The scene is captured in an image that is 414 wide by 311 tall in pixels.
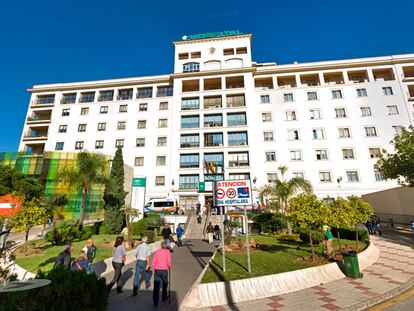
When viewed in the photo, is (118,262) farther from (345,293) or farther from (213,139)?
(213,139)

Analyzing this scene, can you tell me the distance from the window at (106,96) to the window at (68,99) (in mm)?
5395

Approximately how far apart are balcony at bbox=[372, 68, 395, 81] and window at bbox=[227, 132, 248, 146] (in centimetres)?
2435

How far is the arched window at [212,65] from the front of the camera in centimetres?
4191

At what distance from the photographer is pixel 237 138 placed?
37.0 metres

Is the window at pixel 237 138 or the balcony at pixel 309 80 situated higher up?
the balcony at pixel 309 80

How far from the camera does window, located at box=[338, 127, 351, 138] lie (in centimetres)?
3547

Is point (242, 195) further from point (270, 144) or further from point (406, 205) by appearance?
point (270, 144)

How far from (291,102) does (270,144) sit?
8.25 meters

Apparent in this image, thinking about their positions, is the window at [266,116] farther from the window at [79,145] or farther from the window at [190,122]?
the window at [79,145]

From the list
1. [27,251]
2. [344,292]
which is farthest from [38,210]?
[344,292]

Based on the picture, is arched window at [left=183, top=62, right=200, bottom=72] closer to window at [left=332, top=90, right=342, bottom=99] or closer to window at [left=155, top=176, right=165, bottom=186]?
window at [left=155, top=176, right=165, bottom=186]

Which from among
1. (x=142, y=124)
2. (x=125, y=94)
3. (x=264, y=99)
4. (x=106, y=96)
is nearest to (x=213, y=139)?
(x=264, y=99)

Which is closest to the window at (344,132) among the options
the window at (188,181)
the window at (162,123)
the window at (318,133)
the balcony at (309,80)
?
the window at (318,133)

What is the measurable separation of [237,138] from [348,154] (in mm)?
16834
